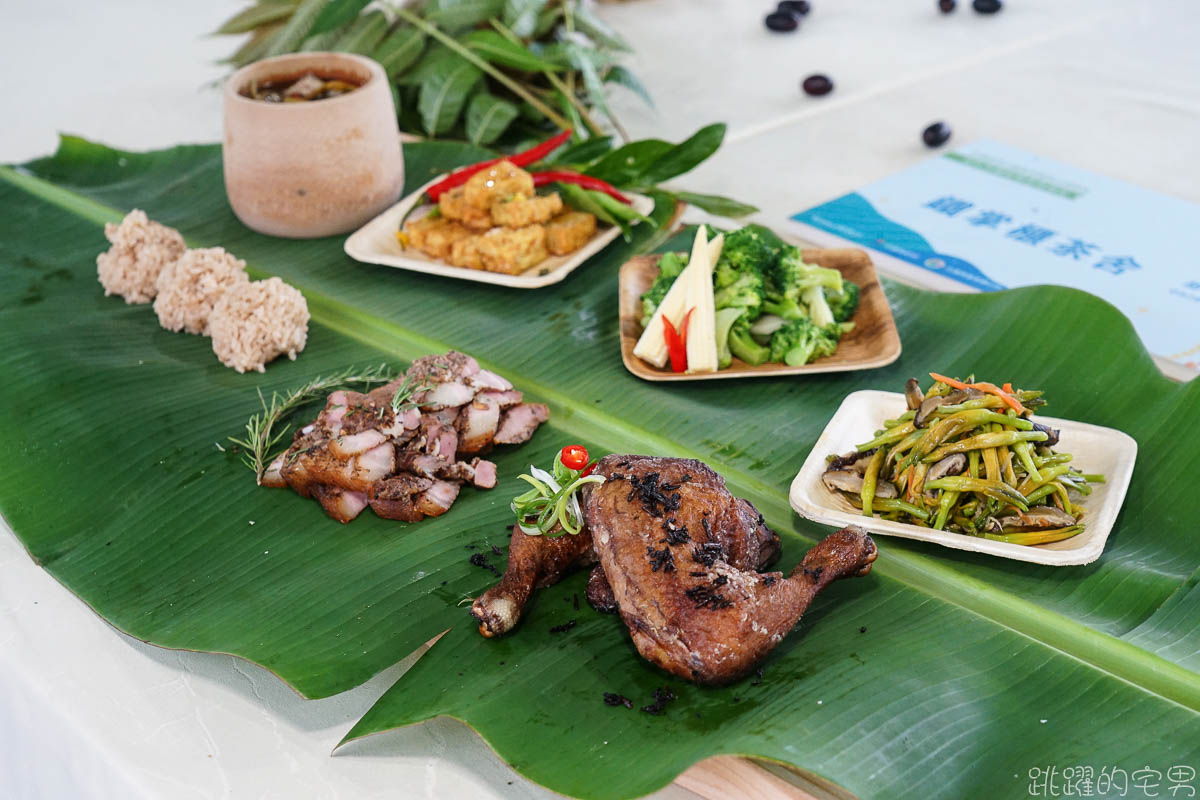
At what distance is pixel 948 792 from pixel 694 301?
1.78 meters

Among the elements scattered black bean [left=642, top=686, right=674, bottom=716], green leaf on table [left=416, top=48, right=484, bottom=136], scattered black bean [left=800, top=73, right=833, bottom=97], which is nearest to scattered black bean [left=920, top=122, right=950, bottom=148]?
scattered black bean [left=800, top=73, right=833, bottom=97]

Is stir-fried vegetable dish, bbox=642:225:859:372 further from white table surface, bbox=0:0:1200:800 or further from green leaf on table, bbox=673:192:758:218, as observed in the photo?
white table surface, bbox=0:0:1200:800

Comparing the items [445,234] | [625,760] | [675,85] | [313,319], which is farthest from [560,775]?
[675,85]

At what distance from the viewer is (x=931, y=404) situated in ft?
8.54

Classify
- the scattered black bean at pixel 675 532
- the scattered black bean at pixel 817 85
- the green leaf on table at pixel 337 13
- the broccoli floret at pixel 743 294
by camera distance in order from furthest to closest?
the scattered black bean at pixel 817 85 < the green leaf on table at pixel 337 13 < the broccoli floret at pixel 743 294 < the scattered black bean at pixel 675 532

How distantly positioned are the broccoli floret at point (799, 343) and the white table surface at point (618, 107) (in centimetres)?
153

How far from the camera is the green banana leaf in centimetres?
198

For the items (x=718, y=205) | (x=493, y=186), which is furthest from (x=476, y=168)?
(x=718, y=205)

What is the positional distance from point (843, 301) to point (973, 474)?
1.11 meters

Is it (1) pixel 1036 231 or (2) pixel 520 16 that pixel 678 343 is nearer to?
(1) pixel 1036 231

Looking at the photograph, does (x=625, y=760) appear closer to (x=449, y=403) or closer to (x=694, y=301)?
(x=449, y=403)

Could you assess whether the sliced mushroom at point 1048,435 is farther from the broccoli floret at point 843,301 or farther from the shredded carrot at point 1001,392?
the broccoli floret at point 843,301

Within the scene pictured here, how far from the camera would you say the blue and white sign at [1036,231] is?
154 inches

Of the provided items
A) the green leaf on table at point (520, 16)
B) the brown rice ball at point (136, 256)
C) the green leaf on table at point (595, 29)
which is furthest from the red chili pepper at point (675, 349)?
the green leaf on table at point (595, 29)
